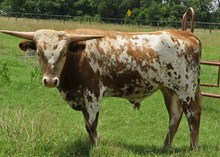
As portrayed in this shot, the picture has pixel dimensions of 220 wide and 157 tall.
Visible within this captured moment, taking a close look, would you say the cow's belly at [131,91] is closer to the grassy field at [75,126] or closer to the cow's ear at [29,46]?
the grassy field at [75,126]

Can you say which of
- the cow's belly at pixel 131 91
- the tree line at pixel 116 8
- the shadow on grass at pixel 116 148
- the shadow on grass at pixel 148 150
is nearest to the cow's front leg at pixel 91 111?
the shadow on grass at pixel 116 148

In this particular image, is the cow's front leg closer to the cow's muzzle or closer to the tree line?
the cow's muzzle

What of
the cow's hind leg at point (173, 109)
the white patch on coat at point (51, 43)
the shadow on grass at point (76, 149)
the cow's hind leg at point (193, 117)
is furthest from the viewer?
the cow's hind leg at point (173, 109)

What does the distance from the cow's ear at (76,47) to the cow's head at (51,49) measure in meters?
0.05

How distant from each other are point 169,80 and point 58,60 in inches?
70.6

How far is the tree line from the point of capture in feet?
209

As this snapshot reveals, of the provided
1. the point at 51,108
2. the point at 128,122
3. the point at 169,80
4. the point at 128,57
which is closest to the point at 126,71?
the point at 128,57

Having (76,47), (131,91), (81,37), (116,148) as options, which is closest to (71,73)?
(76,47)

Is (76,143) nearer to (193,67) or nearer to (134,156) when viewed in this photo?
(134,156)

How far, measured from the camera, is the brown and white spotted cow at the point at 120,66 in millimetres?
5695

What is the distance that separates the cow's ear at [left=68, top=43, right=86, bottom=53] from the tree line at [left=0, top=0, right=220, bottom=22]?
55690 millimetres

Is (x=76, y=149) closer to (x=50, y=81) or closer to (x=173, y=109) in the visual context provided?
(x=50, y=81)

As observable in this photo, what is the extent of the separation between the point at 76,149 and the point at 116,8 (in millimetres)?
65293

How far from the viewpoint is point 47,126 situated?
5.86 meters
